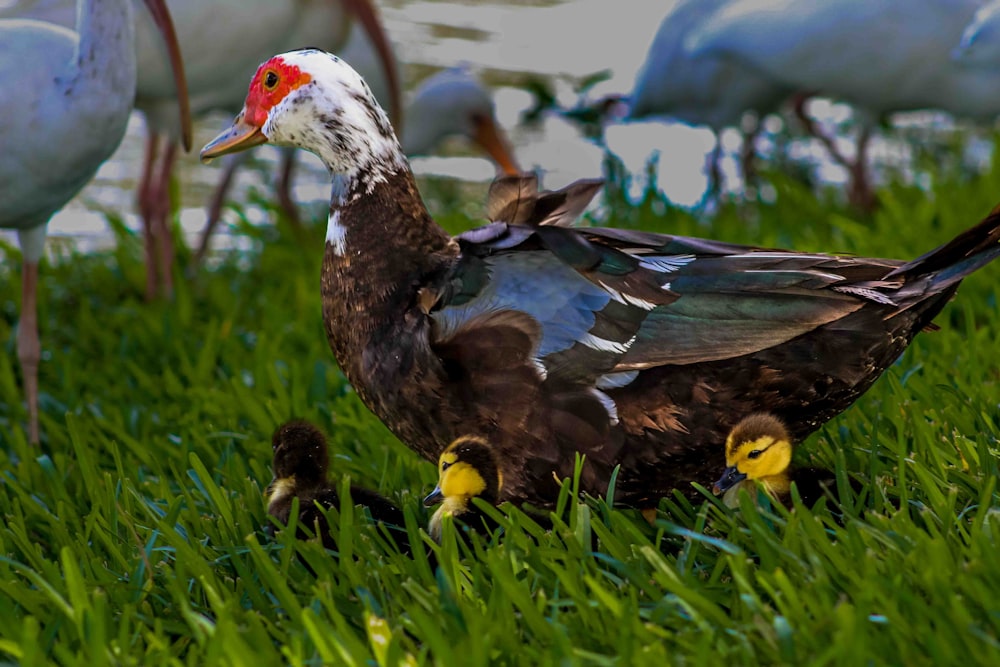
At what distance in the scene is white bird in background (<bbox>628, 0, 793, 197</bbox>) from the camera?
665cm

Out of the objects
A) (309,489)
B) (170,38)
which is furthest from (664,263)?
(170,38)

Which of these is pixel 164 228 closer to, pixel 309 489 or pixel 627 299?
pixel 309 489

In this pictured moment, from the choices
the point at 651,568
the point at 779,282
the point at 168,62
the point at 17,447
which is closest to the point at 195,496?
the point at 17,447

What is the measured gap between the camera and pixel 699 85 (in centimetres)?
673

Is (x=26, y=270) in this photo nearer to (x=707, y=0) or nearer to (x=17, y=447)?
(x=17, y=447)

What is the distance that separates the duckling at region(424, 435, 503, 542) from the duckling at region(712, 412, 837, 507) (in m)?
0.42

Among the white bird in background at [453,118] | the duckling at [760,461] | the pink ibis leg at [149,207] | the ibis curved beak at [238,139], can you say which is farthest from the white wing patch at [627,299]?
the white bird in background at [453,118]

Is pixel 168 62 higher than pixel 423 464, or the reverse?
Answer: pixel 168 62

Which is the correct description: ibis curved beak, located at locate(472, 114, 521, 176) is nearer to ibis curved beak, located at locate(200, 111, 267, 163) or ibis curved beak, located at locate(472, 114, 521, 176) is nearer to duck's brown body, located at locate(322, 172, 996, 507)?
ibis curved beak, located at locate(200, 111, 267, 163)

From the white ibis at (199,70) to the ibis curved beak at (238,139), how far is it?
228 centimetres

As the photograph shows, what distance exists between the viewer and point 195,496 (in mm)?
3061

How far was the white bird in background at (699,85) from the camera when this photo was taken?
6.65 meters

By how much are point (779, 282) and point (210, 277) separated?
366cm

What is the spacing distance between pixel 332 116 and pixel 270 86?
0.21 metres
